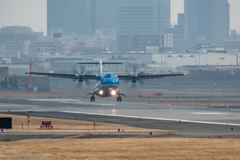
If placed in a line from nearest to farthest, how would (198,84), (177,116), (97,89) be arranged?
(177,116) < (97,89) < (198,84)

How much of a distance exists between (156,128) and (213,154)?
19232 mm

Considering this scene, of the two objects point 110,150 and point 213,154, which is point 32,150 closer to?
point 110,150

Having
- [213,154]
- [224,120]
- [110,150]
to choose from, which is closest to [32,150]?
[110,150]

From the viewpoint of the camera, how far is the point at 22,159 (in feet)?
109

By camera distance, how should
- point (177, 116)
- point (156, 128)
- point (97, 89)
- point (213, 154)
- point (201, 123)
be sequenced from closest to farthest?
point (213, 154)
point (156, 128)
point (201, 123)
point (177, 116)
point (97, 89)

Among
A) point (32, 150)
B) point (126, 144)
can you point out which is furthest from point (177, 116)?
point (32, 150)

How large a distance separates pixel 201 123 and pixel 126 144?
22.7m

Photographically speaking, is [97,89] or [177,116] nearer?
[177,116]

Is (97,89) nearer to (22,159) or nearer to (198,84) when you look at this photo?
(22,159)

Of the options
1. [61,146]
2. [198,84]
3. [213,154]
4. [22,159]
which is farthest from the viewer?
[198,84]

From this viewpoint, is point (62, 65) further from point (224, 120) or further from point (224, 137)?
point (224, 137)

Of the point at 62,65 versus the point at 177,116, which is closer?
the point at 177,116

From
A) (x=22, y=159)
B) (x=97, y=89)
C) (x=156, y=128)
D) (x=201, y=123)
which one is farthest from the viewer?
(x=97, y=89)

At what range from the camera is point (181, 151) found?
3619 cm
